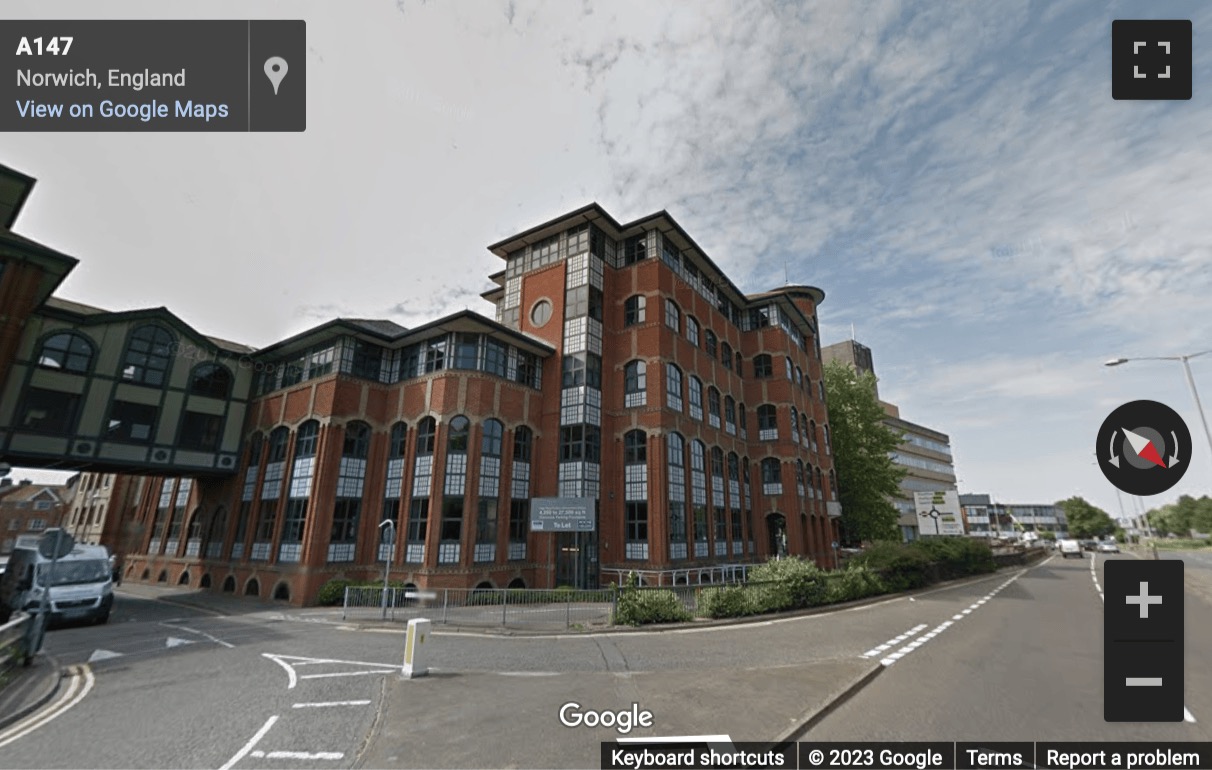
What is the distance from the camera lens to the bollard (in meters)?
9.37

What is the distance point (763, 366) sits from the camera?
35344 mm

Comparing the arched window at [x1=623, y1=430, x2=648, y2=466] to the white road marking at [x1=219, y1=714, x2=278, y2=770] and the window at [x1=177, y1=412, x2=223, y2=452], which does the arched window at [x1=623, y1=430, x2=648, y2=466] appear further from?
the window at [x1=177, y1=412, x2=223, y2=452]

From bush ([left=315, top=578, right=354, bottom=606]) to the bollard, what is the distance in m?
13.7

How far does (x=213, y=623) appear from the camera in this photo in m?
16.7

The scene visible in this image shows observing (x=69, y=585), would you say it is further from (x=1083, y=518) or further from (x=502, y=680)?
(x=1083, y=518)

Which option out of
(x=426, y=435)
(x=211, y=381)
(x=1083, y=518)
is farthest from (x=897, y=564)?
(x=1083, y=518)

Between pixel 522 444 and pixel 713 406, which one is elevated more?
pixel 713 406

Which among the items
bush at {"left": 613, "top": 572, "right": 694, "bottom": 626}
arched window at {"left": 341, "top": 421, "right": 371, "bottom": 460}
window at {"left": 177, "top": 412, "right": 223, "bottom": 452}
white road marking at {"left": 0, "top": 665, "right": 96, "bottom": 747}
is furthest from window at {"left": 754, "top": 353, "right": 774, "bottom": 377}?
white road marking at {"left": 0, "top": 665, "right": 96, "bottom": 747}

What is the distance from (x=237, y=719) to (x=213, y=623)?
1244 cm

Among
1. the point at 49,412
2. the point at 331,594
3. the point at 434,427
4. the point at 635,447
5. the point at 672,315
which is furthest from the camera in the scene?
the point at 672,315

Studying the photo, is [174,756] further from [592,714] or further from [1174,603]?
[1174,603]

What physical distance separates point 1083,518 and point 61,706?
130133mm

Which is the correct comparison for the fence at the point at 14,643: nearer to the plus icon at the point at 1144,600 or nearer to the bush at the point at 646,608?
the bush at the point at 646,608

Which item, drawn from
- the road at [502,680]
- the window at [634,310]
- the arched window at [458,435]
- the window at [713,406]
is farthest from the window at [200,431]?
the window at [713,406]
